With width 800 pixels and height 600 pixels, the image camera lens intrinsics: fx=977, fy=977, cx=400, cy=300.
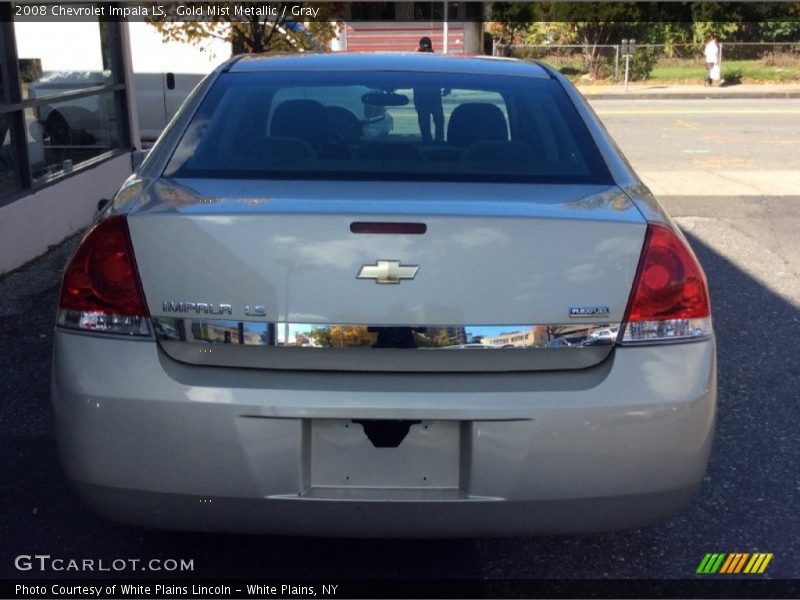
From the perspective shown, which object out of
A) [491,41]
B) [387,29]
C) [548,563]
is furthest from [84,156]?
[491,41]

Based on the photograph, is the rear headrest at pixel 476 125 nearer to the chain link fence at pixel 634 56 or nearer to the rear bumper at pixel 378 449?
the rear bumper at pixel 378 449

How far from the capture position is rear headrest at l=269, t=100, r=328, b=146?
10.8 feet

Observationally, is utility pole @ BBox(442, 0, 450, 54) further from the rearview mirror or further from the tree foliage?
the rearview mirror

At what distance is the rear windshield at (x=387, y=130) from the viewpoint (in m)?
2.99

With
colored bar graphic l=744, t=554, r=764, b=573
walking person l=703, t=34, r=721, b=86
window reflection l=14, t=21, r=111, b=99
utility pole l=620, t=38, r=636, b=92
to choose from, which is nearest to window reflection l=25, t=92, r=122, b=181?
window reflection l=14, t=21, r=111, b=99

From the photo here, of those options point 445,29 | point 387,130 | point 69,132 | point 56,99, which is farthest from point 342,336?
point 445,29

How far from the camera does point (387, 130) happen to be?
3.67m

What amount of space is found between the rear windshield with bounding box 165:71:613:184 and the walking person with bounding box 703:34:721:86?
25943 mm

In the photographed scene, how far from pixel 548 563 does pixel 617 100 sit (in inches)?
931

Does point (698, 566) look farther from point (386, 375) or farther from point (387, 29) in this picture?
point (387, 29)

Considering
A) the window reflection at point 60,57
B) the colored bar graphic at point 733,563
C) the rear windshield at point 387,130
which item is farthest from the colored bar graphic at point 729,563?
the window reflection at point 60,57

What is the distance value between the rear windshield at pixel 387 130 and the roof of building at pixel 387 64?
0.06 m

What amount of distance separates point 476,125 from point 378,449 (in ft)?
4.56

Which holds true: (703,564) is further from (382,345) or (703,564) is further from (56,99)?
(56,99)
